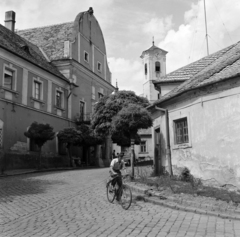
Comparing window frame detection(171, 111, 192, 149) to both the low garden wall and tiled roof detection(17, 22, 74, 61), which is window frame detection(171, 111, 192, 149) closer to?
the low garden wall

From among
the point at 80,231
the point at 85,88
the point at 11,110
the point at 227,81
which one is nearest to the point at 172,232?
the point at 80,231

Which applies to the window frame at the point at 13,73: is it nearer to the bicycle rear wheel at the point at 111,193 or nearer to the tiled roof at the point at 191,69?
the tiled roof at the point at 191,69

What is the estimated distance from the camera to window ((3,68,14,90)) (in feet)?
71.2

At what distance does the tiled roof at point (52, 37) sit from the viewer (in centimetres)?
3125

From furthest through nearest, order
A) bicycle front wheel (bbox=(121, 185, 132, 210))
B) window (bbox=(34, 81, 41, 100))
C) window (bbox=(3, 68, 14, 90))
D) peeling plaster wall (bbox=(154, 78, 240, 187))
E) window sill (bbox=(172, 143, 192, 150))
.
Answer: window (bbox=(34, 81, 41, 100)) → window (bbox=(3, 68, 14, 90)) → window sill (bbox=(172, 143, 192, 150)) → peeling plaster wall (bbox=(154, 78, 240, 187)) → bicycle front wheel (bbox=(121, 185, 132, 210))

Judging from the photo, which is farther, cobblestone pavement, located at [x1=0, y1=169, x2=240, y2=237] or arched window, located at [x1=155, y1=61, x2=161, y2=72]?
arched window, located at [x1=155, y1=61, x2=161, y2=72]

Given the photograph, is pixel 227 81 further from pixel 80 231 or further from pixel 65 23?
pixel 65 23

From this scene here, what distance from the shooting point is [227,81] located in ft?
35.3

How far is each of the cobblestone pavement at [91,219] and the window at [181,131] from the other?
161 inches

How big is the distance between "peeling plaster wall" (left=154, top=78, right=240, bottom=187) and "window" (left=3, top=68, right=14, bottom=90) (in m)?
13.8

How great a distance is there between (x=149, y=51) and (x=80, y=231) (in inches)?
2037

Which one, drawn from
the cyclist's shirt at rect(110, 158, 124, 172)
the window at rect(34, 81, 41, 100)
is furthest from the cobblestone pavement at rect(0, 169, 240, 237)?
the window at rect(34, 81, 41, 100)

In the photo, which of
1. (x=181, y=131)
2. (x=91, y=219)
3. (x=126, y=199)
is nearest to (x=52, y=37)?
(x=181, y=131)

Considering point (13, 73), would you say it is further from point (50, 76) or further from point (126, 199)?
point (126, 199)
